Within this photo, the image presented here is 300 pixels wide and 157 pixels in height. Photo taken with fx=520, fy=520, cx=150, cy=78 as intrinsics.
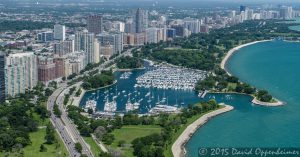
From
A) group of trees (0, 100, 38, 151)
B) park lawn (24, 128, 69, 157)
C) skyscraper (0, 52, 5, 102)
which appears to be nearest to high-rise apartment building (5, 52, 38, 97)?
skyscraper (0, 52, 5, 102)

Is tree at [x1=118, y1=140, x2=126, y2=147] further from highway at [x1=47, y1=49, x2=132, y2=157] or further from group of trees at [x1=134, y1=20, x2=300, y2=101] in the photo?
group of trees at [x1=134, y1=20, x2=300, y2=101]

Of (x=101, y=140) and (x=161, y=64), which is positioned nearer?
(x=101, y=140)

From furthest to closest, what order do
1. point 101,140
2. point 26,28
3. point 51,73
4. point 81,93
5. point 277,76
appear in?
point 26,28, point 277,76, point 51,73, point 81,93, point 101,140

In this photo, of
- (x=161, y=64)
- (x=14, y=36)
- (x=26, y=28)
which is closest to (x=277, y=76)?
(x=161, y=64)

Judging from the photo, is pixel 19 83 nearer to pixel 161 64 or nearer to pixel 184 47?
pixel 161 64

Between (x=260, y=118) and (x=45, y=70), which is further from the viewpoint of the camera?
(x=45, y=70)

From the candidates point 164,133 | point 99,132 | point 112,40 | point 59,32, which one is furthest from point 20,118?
point 59,32

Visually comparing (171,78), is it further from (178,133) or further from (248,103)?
(178,133)
